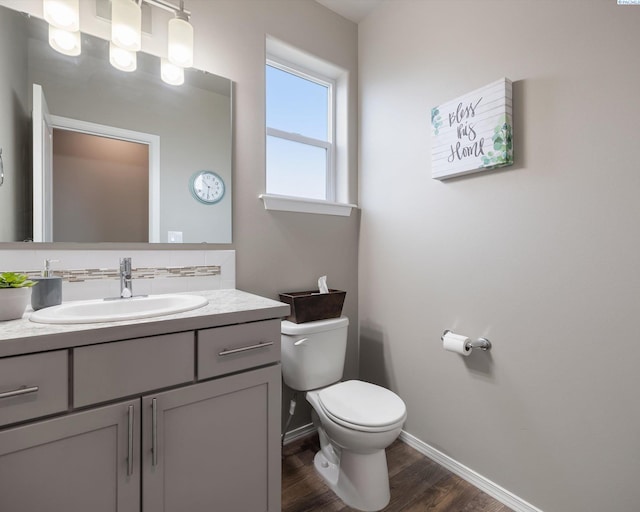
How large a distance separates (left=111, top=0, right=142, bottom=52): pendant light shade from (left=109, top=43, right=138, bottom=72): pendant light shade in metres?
0.03

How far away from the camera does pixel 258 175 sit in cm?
174

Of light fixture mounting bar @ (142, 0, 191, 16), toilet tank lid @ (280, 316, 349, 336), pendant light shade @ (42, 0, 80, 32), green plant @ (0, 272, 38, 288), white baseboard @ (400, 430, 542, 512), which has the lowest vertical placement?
white baseboard @ (400, 430, 542, 512)

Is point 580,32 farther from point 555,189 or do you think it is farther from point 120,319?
point 120,319

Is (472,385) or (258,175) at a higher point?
(258,175)

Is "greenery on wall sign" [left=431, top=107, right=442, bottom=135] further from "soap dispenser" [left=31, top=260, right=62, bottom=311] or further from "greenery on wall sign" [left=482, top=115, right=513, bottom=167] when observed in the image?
"soap dispenser" [left=31, top=260, right=62, bottom=311]

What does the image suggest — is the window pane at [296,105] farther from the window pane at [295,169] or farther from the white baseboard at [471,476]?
the white baseboard at [471,476]

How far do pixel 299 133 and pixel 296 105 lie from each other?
188mm

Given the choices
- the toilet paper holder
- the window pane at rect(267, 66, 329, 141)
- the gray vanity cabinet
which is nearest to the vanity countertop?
the gray vanity cabinet

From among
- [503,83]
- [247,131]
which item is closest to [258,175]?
[247,131]

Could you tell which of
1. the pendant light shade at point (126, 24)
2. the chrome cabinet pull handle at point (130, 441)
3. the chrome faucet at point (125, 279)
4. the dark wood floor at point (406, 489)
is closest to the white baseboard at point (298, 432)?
the dark wood floor at point (406, 489)

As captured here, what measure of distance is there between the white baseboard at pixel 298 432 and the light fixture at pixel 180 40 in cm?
198

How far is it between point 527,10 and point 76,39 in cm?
181

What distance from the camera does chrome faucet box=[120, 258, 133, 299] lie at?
1261 millimetres

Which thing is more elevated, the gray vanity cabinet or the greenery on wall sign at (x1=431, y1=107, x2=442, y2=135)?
the greenery on wall sign at (x1=431, y1=107, x2=442, y2=135)
